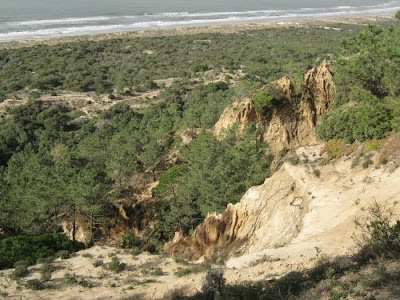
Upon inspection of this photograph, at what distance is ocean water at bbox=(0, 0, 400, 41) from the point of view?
367ft

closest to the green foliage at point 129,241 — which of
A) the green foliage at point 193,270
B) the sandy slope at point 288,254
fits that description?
the sandy slope at point 288,254

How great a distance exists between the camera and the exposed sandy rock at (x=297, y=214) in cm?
1805

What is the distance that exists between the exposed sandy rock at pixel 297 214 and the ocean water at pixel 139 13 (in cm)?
9239

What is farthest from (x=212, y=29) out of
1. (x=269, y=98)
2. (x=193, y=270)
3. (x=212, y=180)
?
(x=193, y=270)

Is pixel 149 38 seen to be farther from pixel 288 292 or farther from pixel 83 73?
pixel 288 292

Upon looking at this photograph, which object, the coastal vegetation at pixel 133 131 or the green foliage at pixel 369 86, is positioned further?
the coastal vegetation at pixel 133 131

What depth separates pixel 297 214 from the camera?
21.0 metres

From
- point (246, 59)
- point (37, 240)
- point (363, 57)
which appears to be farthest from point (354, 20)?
point (37, 240)

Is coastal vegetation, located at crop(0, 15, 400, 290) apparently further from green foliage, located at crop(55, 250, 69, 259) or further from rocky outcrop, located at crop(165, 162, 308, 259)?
rocky outcrop, located at crop(165, 162, 308, 259)

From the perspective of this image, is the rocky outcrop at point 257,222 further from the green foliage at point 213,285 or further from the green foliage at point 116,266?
the green foliage at point 213,285

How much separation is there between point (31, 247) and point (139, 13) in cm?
11598

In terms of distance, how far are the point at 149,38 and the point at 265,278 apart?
96.9 metres

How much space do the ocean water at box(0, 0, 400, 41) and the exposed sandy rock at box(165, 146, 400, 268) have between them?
303 ft

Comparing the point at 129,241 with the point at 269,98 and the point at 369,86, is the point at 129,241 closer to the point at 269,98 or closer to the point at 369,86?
the point at 269,98
